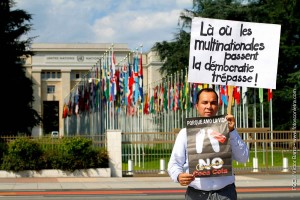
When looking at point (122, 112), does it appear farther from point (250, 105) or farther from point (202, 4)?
point (202, 4)

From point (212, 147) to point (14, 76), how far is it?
4126cm

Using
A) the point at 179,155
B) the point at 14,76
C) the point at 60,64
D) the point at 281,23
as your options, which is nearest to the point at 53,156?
the point at 179,155

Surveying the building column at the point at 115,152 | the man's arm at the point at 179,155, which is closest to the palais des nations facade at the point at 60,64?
the building column at the point at 115,152

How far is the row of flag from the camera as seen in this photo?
31375 millimetres

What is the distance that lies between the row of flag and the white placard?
20874 millimetres

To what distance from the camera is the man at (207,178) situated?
218 inches

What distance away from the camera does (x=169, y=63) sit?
59750mm

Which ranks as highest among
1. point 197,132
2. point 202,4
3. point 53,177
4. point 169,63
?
point 202,4

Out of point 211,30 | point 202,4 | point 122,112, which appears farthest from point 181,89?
point 211,30

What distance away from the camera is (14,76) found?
4550 centimetres

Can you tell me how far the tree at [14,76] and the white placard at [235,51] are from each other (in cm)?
3844

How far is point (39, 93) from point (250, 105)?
212 ft

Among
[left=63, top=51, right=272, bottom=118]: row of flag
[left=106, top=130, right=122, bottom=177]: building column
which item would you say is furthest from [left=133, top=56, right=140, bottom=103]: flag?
[left=106, top=130, right=122, bottom=177]: building column

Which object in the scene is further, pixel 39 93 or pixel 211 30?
pixel 39 93
